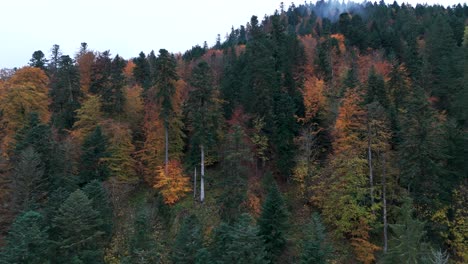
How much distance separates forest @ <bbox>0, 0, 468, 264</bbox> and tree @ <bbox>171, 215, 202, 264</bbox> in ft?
0.42

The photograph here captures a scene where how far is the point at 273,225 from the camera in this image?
2995cm

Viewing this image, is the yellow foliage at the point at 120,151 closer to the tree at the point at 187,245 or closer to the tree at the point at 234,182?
the tree at the point at 234,182

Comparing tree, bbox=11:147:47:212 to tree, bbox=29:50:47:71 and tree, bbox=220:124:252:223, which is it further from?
tree, bbox=29:50:47:71

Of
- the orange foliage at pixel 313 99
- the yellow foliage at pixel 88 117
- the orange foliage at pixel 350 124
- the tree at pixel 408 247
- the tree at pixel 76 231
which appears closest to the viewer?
the tree at pixel 408 247

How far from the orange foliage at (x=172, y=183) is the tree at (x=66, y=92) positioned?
15730mm

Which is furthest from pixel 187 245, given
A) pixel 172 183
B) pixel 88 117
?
pixel 88 117

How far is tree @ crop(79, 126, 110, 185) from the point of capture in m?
38.8

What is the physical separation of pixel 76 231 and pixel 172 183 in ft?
47.0

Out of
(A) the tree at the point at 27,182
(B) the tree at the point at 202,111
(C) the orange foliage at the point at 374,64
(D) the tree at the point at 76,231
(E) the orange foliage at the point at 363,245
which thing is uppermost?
(C) the orange foliage at the point at 374,64

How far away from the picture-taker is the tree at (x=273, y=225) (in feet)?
98.3

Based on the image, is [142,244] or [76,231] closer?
[76,231]

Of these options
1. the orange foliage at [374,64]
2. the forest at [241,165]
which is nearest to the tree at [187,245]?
the forest at [241,165]

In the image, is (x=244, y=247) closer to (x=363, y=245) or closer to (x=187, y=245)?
(x=187, y=245)

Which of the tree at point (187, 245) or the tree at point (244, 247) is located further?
the tree at point (187, 245)
